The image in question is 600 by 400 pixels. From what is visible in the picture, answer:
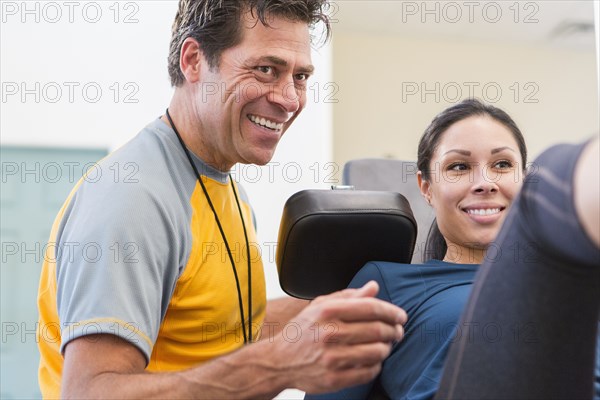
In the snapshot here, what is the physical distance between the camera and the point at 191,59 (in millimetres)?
1370

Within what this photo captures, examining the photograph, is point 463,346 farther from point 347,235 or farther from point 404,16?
point 404,16

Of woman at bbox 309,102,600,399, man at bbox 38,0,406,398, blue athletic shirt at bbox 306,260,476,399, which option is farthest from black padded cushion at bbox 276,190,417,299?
woman at bbox 309,102,600,399

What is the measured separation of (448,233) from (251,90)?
0.57 metres

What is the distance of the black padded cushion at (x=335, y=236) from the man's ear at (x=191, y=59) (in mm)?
426

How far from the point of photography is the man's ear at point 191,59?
1.36 meters

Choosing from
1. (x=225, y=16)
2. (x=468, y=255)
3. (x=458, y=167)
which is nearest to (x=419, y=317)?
(x=468, y=255)

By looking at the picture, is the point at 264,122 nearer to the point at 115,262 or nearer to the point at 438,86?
the point at 115,262

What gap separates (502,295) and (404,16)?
12.1 feet

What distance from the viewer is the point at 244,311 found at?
1339 mm

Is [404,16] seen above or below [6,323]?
above

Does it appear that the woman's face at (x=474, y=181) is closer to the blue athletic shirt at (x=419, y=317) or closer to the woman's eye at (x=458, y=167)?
the woman's eye at (x=458, y=167)

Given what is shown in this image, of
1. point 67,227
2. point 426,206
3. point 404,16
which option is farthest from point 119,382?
point 404,16

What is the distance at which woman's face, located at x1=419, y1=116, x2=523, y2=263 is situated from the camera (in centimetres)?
132

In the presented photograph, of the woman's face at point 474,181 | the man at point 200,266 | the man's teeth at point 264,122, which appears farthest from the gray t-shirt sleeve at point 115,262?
the woman's face at point 474,181
